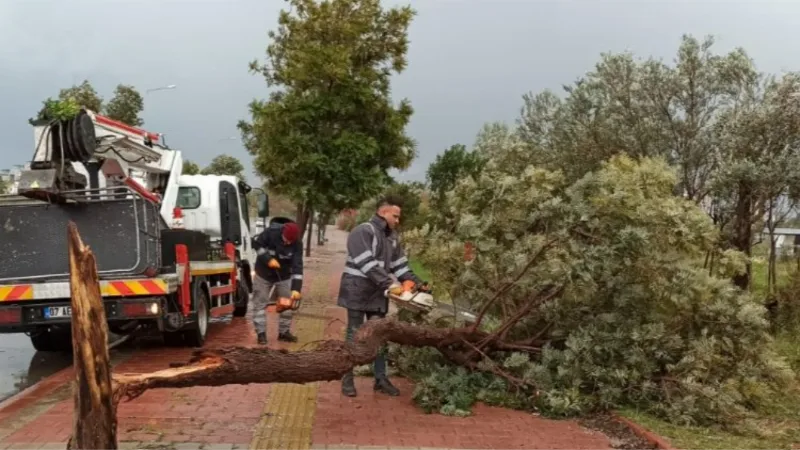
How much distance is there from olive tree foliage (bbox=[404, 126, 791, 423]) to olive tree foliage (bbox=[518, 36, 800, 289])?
13.3 ft

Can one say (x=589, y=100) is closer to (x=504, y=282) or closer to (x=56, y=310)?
(x=504, y=282)

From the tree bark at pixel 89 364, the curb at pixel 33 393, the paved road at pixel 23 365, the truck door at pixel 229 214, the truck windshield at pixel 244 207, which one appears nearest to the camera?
the tree bark at pixel 89 364

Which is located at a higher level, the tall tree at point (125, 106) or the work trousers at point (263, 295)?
the tall tree at point (125, 106)

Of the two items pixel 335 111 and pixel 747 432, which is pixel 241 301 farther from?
pixel 747 432

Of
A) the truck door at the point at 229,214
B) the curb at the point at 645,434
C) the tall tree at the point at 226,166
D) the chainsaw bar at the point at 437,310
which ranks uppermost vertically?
the tall tree at the point at 226,166

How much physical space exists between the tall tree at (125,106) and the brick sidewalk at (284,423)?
17.1m

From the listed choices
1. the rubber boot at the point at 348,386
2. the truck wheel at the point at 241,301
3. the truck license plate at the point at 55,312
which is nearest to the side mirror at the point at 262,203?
the truck wheel at the point at 241,301

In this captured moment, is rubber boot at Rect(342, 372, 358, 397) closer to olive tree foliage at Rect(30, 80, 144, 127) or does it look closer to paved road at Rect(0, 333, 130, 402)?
paved road at Rect(0, 333, 130, 402)

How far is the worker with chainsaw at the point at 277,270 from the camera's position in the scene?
9195 mm

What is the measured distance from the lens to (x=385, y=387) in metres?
6.86

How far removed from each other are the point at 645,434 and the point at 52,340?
7.43m

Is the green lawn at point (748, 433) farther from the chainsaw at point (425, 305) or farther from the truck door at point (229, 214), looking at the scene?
the truck door at point (229, 214)

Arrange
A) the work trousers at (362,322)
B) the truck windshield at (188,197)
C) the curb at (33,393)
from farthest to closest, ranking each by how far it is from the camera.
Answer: the truck windshield at (188,197) → the work trousers at (362,322) → the curb at (33,393)

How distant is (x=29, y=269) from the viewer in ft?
26.9
